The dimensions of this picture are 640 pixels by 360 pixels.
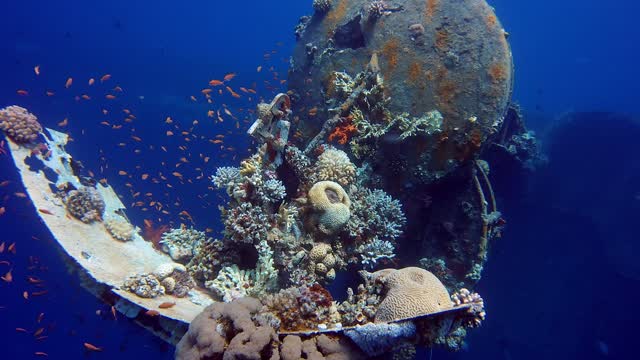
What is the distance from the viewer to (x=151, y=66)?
3984 centimetres

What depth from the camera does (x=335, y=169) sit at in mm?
7145

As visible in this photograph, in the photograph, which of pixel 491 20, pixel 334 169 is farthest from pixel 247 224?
pixel 491 20

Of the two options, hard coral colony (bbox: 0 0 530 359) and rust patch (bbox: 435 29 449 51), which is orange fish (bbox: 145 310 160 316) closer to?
hard coral colony (bbox: 0 0 530 359)

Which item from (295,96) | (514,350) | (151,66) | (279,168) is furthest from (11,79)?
(514,350)

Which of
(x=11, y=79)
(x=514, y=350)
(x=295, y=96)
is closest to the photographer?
(x=295, y=96)

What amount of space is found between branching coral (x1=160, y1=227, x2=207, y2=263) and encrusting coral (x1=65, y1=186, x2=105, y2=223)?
2.00m

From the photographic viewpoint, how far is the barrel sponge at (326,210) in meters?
6.25

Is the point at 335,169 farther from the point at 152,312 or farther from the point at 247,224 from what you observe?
the point at 152,312

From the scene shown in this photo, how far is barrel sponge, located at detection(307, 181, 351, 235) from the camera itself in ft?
20.5

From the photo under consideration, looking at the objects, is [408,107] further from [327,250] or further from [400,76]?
[327,250]

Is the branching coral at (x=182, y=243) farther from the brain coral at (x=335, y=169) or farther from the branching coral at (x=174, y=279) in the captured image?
the brain coral at (x=335, y=169)

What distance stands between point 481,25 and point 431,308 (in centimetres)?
612

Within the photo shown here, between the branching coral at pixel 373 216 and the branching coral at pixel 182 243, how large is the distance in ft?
10.2

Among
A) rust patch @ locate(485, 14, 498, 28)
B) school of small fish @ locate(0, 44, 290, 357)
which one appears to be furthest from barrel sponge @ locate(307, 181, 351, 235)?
school of small fish @ locate(0, 44, 290, 357)
